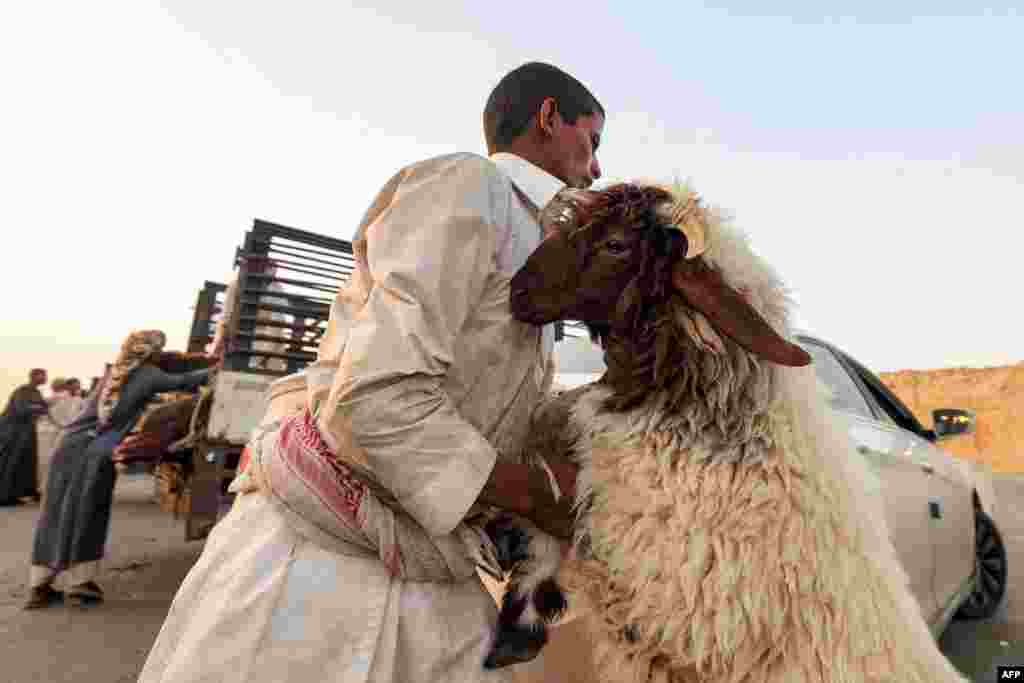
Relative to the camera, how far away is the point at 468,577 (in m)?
1.24

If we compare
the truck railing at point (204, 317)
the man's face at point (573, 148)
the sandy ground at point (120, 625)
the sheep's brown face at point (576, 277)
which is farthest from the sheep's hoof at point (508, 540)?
the truck railing at point (204, 317)

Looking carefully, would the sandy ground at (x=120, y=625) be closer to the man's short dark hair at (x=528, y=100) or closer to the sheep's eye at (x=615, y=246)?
the sheep's eye at (x=615, y=246)

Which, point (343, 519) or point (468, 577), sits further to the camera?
point (468, 577)

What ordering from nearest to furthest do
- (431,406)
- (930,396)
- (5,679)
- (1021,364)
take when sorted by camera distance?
(431,406)
(5,679)
(1021,364)
(930,396)

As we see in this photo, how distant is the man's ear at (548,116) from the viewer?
159cm

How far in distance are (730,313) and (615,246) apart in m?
0.31

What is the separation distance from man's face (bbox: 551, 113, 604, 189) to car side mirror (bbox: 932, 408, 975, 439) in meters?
4.38

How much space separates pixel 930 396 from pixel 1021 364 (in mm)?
5817

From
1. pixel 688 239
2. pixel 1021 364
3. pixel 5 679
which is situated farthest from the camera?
pixel 1021 364

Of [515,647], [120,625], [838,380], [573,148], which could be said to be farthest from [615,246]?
[120,625]

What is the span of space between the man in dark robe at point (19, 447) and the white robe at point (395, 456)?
12.2m

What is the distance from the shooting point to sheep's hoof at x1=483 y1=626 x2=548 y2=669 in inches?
46.7

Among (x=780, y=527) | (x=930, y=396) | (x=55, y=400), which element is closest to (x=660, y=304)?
(x=780, y=527)

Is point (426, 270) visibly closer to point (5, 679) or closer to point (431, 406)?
point (431, 406)
